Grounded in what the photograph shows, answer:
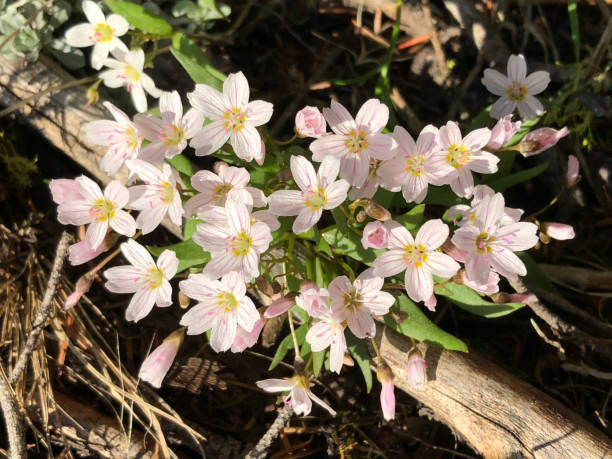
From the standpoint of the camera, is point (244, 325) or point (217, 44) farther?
point (217, 44)

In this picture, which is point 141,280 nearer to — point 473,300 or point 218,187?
point 218,187

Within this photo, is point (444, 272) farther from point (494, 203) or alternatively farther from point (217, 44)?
point (217, 44)

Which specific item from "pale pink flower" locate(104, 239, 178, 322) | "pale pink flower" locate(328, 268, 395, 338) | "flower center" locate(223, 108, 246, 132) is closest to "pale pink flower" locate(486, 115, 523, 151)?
"pale pink flower" locate(328, 268, 395, 338)

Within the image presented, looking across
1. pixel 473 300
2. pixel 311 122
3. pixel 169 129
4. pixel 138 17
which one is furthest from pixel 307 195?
pixel 138 17

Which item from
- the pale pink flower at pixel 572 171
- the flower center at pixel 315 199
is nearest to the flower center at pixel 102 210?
the flower center at pixel 315 199

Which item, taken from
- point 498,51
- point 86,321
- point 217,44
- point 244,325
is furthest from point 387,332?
point 217,44

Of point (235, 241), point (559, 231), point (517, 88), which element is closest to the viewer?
point (235, 241)

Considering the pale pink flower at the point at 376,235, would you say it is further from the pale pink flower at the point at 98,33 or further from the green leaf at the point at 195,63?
the pale pink flower at the point at 98,33
